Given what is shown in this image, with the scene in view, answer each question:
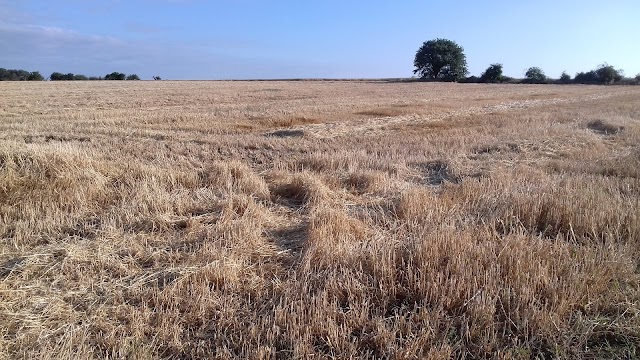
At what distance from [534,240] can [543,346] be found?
1.42 metres

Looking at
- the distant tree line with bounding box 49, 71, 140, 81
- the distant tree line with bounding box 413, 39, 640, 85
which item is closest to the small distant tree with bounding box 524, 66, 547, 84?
the distant tree line with bounding box 413, 39, 640, 85

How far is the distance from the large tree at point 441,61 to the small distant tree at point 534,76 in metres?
13.0

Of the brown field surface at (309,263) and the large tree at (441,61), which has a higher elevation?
the large tree at (441,61)

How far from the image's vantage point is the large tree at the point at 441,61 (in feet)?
302

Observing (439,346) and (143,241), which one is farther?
(143,241)

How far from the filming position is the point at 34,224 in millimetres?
4570

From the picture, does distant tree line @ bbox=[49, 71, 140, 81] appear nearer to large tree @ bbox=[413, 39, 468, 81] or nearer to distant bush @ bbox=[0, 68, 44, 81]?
distant bush @ bbox=[0, 68, 44, 81]

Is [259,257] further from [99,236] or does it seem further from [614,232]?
[614,232]

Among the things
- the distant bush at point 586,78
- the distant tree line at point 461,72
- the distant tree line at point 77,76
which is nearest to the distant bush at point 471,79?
the distant tree line at point 461,72

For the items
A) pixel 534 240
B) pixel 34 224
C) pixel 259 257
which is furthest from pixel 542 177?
pixel 34 224

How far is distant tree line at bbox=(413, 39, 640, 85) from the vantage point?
270 feet

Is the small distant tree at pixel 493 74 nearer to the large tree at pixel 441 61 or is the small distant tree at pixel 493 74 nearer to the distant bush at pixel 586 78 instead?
the large tree at pixel 441 61

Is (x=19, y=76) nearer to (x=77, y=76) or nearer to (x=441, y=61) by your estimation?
(x=77, y=76)

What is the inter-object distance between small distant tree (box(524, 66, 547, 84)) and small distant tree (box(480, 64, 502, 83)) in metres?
5.45
